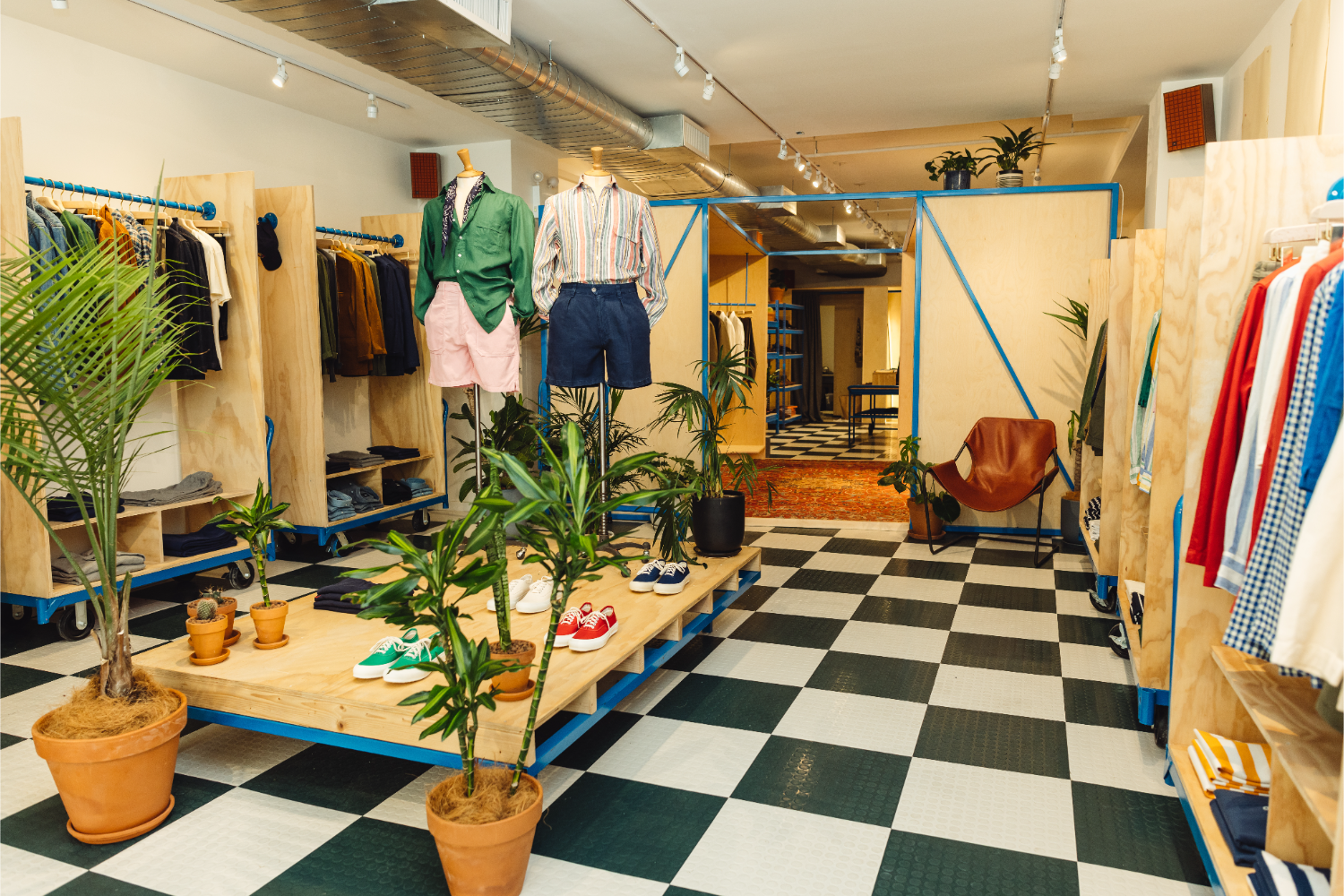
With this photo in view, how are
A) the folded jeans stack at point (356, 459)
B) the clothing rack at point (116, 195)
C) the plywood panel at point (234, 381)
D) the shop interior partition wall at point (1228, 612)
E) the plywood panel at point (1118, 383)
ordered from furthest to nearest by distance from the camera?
the folded jeans stack at point (356, 459), the plywood panel at point (234, 381), the clothing rack at point (116, 195), the plywood panel at point (1118, 383), the shop interior partition wall at point (1228, 612)

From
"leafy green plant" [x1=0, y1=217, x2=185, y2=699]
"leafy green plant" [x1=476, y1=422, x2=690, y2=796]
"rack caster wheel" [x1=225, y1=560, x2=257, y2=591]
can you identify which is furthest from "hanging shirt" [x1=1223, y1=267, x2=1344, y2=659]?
"rack caster wheel" [x1=225, y1=560, x2=257, y2=591]

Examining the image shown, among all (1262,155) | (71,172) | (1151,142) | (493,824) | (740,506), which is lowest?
(493,824)

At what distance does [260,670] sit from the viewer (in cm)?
233

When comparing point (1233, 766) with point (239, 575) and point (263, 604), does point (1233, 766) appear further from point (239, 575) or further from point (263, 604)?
point (239, 575)

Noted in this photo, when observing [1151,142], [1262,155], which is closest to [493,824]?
[1262,155]

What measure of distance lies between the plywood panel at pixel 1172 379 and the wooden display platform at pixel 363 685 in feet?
4.71

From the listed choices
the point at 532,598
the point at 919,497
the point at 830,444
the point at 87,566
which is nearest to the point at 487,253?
the point at 532,598

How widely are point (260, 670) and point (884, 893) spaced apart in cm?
Answer: 165

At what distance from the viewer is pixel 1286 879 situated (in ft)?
4.87

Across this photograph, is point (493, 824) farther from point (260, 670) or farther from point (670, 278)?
point (670, 278)

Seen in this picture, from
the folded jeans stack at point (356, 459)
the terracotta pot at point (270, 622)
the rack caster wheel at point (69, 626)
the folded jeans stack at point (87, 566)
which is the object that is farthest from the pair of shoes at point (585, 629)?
the folded jeans stack at point (356, 459)

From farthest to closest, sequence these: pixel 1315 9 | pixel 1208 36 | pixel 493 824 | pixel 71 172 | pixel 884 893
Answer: pixel 1208 36
pixel 71 172
pixel 1315 9
pixel 884 893
pixel 493 824

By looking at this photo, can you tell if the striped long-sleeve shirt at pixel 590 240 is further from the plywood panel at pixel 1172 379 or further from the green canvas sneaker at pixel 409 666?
the plywood panel at pixel 1172 379

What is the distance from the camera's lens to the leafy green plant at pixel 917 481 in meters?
5.20
